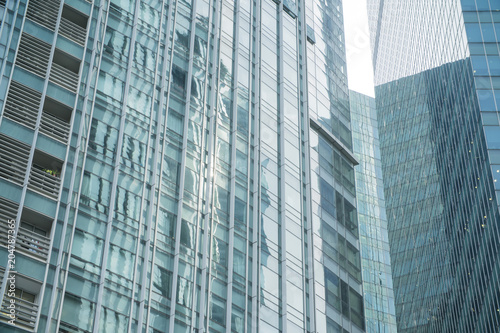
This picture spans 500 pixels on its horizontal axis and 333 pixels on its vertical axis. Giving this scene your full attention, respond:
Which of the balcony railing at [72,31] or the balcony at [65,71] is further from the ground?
the balcony railing at [72,31]

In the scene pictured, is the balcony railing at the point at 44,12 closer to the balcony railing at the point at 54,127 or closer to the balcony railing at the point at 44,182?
the balcony railing at the point at 54,127

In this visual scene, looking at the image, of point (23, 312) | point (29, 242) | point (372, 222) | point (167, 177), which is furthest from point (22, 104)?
point (372, 222)

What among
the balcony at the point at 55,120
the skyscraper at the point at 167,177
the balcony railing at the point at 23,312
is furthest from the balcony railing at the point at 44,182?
the balcony railing at the point at 23,312

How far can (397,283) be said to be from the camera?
13800 cm

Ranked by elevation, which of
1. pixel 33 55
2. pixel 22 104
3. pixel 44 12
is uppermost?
pixel 44 12

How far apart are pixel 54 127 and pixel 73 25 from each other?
7.99 metres

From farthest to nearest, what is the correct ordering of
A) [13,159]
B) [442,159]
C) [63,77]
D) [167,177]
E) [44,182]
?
[442,159] → [167,177] → [63,77] → [44,182] → [13,159]

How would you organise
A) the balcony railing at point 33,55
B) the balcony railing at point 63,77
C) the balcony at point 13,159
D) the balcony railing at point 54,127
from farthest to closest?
the balcony railing at point 63,77, the balcony railing at point 33,55, the balcony railing at point 54,127, the balcony at point 13,159

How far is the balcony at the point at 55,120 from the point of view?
47.5 m

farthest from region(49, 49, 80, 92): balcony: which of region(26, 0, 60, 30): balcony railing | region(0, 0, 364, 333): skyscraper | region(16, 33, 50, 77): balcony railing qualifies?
region(26, 0, 60, 30): balcony railing

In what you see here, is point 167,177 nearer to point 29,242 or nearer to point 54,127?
point 54,127

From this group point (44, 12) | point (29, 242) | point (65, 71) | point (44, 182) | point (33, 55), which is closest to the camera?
point (29, 242)

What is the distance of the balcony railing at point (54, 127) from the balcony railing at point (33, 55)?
8.12 ft

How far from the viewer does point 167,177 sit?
52969mm
